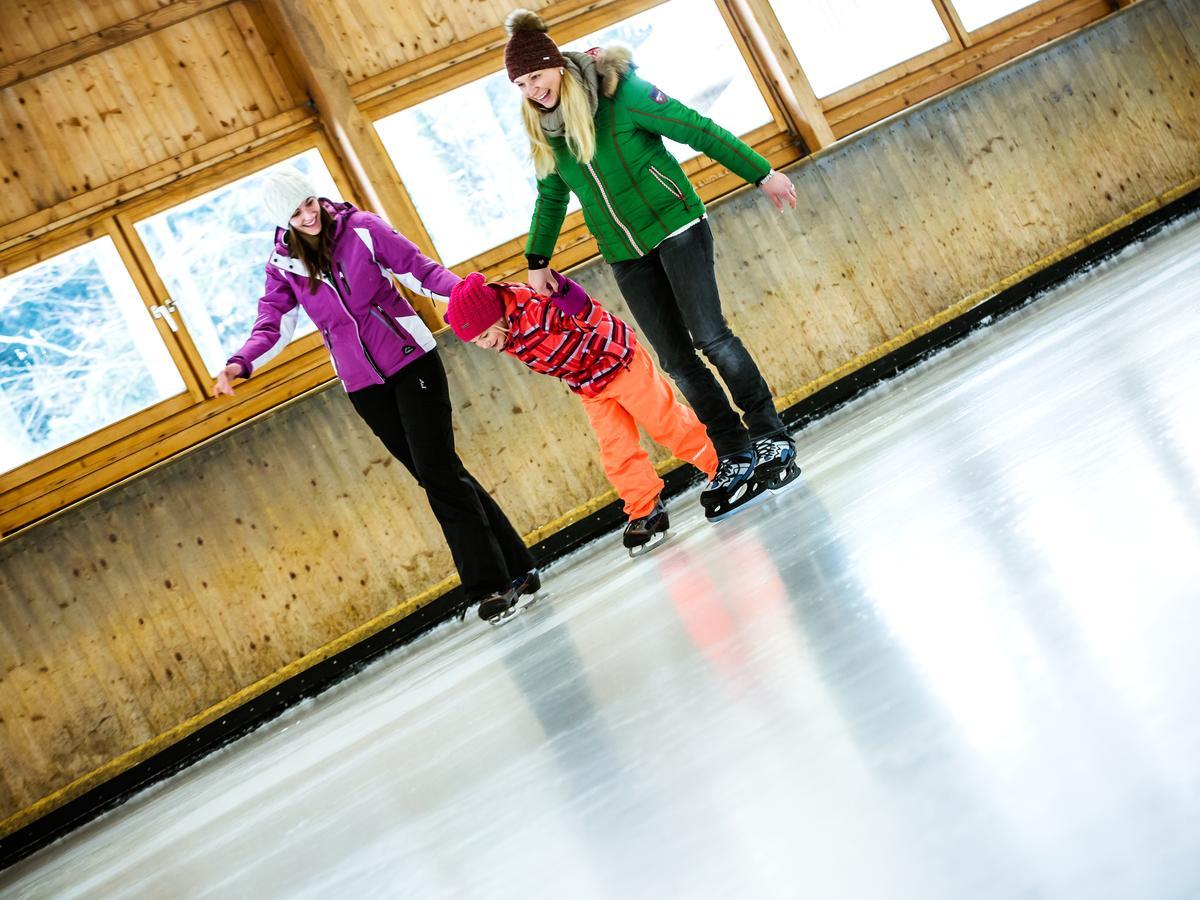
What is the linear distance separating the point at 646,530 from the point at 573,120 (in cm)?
117

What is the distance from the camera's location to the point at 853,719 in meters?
0.87

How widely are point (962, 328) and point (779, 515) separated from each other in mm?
3656

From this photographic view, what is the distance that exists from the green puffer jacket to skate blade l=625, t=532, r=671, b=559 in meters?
0.85

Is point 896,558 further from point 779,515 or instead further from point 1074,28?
point 1074,28

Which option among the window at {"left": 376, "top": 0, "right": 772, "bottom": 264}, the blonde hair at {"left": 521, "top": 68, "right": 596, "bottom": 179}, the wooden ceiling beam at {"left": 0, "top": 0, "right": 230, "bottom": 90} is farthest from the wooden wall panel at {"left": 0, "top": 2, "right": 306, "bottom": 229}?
the blonde hair at {"left": 521, "top": 68, "right": 596, "bottom": 179}

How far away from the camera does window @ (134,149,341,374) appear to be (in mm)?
5117

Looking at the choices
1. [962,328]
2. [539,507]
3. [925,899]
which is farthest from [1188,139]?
[925,899]

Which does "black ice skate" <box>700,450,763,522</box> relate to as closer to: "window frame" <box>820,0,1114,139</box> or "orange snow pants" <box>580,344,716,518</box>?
"orange snow pants" <box>580,344,716,518</box>

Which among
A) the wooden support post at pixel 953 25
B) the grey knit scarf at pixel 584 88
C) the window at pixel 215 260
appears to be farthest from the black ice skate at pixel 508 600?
the wooden support post at pixel 953 25

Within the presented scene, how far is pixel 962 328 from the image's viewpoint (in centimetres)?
580

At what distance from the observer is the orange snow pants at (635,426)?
10.5 feet

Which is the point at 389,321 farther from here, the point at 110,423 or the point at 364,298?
the point at 110,423

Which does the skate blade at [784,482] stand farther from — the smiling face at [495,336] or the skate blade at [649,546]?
the smiling face at [495,336]

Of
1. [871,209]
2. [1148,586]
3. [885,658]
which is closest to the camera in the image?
[1148,586]
